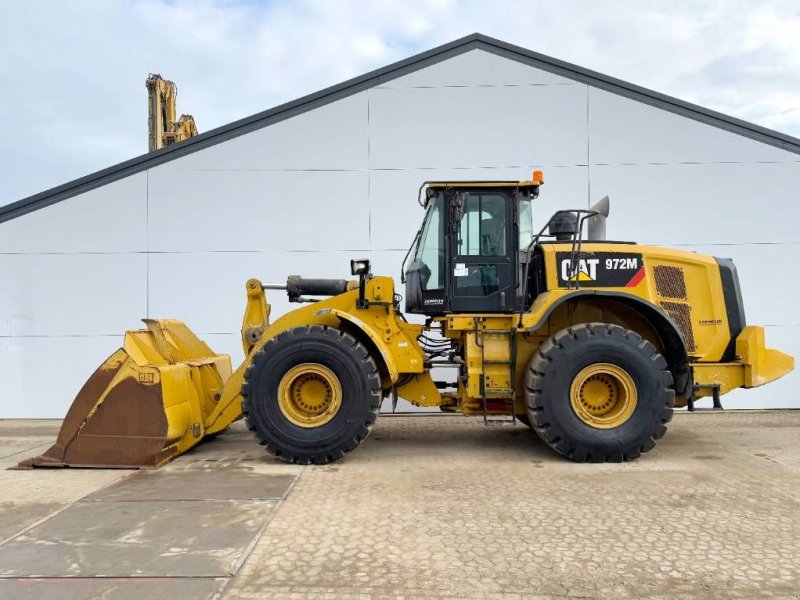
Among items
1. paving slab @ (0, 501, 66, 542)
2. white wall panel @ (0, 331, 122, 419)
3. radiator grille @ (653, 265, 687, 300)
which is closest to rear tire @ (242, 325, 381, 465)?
paving slab @ (0, 501, 66, 542)

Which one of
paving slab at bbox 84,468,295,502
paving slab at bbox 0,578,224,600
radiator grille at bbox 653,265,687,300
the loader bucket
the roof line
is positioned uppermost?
the roof line

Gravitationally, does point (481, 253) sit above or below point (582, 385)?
above

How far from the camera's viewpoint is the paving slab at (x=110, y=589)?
2770 mm

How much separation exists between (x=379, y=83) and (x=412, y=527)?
6.96 meters

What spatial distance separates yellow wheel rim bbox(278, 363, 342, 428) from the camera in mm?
5395

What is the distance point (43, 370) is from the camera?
8.74 meters

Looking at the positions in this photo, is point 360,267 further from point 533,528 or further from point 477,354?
point 533,528

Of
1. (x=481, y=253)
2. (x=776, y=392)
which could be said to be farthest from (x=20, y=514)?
(x=776, y=392)

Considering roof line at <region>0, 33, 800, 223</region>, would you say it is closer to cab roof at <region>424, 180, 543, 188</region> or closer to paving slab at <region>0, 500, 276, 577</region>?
cab roof at <region>424, 180, 543, 188</region>

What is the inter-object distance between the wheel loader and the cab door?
0.05ft

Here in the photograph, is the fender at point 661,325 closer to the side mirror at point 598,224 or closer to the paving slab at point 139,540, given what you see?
the side mirror at point 598,224

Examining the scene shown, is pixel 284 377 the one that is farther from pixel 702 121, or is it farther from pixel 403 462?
pixel 702 121

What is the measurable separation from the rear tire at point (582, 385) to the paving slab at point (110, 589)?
335cm

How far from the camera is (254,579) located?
2.94m
